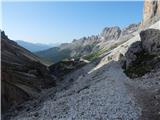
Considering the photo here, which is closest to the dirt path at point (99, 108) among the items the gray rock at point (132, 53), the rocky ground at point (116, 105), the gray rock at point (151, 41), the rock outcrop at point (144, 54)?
the rocky ground at point (116, 105)

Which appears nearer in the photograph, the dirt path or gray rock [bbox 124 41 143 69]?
the dirt path

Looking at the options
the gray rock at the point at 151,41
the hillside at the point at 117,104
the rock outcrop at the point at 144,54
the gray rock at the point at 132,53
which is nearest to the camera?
the hillside at the point at 117,104

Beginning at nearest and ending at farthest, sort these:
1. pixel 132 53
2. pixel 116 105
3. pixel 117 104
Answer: pixel 116 105, pixel 117 104, pixel 132 53

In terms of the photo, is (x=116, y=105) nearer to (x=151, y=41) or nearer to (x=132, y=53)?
(x=132, y=53)

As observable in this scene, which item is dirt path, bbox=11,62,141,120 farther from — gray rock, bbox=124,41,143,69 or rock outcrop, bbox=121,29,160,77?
gray rock, bbox=124,41,143,69

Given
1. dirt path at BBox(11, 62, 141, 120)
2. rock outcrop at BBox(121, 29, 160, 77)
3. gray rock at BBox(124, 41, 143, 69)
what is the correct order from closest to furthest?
1. dirt path at BBox(11, 62, 141, 120)
2. rock outcrop at BBox(121, 29, 160, 77)
3. gray rock at BBox(124, 41, 143, 69)

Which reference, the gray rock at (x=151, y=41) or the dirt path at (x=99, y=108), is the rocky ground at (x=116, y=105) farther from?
the gray rock at (x=151, y=41)


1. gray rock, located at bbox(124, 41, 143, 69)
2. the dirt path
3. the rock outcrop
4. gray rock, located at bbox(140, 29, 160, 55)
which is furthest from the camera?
gray rock, located at bbox(124, 41, 143, 69)

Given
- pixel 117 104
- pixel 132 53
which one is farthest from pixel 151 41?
pixel 117 104

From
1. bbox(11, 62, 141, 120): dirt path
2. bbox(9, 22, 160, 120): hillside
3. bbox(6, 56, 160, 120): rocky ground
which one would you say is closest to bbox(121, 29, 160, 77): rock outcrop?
bbox(9, 22, 160, 120): hillside

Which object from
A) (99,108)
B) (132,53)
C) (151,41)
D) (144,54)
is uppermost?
(151,41)

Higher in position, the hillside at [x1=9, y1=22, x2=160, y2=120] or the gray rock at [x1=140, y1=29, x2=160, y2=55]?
the gray rock at [x1=140, y1=29, x2=160, y2=55]

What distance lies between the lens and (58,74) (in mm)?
190375

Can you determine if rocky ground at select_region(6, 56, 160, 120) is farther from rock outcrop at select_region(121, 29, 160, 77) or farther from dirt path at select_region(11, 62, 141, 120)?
rock outcrop at select_region(121, 29, 160, 77)
